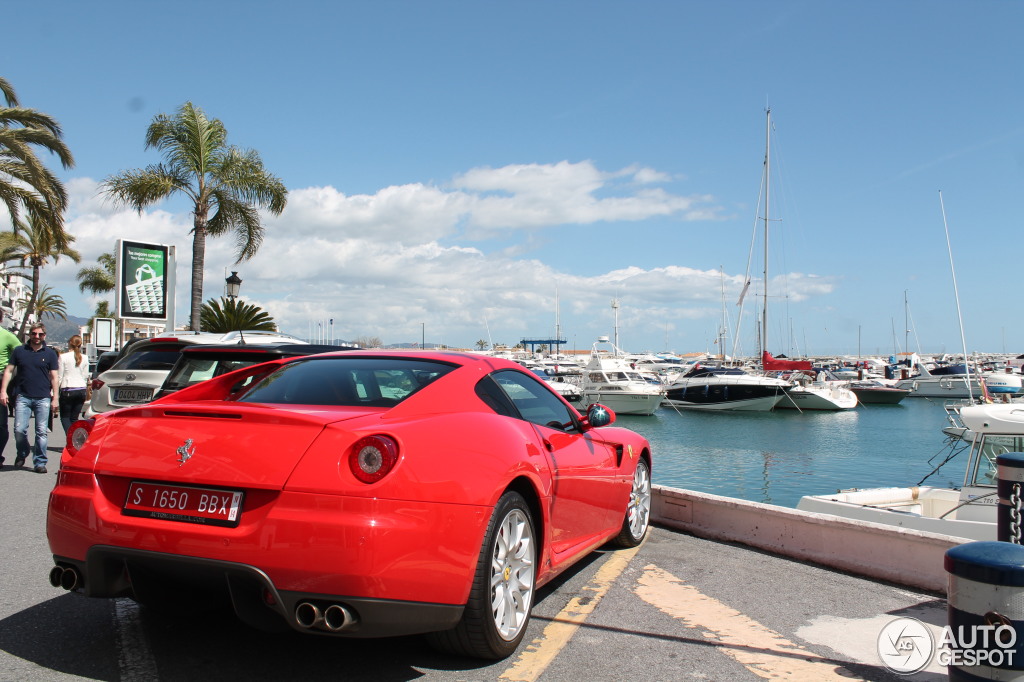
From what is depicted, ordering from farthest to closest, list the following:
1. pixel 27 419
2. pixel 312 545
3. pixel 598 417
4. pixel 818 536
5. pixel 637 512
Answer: pixel 27 419 → pixel 637 512 → pixel 818 536 → pixel 598 417 → pixel 312 545

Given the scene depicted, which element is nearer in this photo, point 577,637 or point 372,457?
point 372,457

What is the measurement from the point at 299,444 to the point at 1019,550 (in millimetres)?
2721

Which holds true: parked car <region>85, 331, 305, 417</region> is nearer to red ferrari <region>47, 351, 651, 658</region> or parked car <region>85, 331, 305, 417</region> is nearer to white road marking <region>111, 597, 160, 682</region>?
white road marking <region>111, 597, 160, 682</region>

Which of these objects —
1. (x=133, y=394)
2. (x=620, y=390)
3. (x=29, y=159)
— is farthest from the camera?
(x=620, y=390)

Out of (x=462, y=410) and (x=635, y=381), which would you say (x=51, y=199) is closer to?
(x=462, y=410)

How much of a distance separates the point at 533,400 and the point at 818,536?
102 inches

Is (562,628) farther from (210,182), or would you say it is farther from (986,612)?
(210,182)

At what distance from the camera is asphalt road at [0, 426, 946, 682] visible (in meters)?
3.53

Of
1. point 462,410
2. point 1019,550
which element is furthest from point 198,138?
point 1019,550

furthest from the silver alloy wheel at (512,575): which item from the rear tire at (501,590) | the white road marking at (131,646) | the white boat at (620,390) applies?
the white boat at (620,390)

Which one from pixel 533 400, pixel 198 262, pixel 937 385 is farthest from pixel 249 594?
pixel 937 385

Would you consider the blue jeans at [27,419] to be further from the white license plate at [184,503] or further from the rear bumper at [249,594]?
the white license plate at [184,503]

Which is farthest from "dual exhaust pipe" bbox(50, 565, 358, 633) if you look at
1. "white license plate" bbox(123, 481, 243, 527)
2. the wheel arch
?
the wheel arch

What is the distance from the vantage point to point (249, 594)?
313cm
